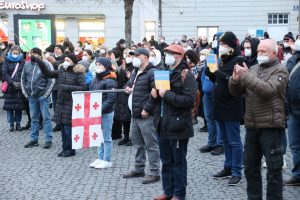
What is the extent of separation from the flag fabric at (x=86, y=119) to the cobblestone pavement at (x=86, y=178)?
1.73 feet

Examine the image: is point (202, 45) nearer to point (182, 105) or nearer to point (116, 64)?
point (116, 64)

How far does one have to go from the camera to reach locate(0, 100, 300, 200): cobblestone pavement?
7000mm

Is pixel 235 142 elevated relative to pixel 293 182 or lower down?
elevated

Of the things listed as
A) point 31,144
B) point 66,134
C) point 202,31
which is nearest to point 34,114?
point 31,144

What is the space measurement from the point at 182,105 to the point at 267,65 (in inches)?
44.2

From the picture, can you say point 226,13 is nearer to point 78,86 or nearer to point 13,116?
point 13,116

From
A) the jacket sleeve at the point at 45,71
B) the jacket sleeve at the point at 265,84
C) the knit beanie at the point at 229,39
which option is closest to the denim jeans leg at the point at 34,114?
the jacket sleeve at the point at 45,71

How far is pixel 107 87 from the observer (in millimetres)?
8445

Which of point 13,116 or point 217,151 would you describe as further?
point 13,116

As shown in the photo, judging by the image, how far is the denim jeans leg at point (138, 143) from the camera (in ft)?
25.4

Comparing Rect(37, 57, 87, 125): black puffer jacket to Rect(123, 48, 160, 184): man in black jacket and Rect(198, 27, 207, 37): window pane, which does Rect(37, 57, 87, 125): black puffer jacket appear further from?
Rect(198, 27, 207, 37): window pane

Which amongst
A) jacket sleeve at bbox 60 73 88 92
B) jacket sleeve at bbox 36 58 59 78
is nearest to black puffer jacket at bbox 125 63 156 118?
jacket sleeve at bbox 60 73 88 92

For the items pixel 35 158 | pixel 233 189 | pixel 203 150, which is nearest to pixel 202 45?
pixel 203 150

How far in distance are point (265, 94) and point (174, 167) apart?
157 centimetres
